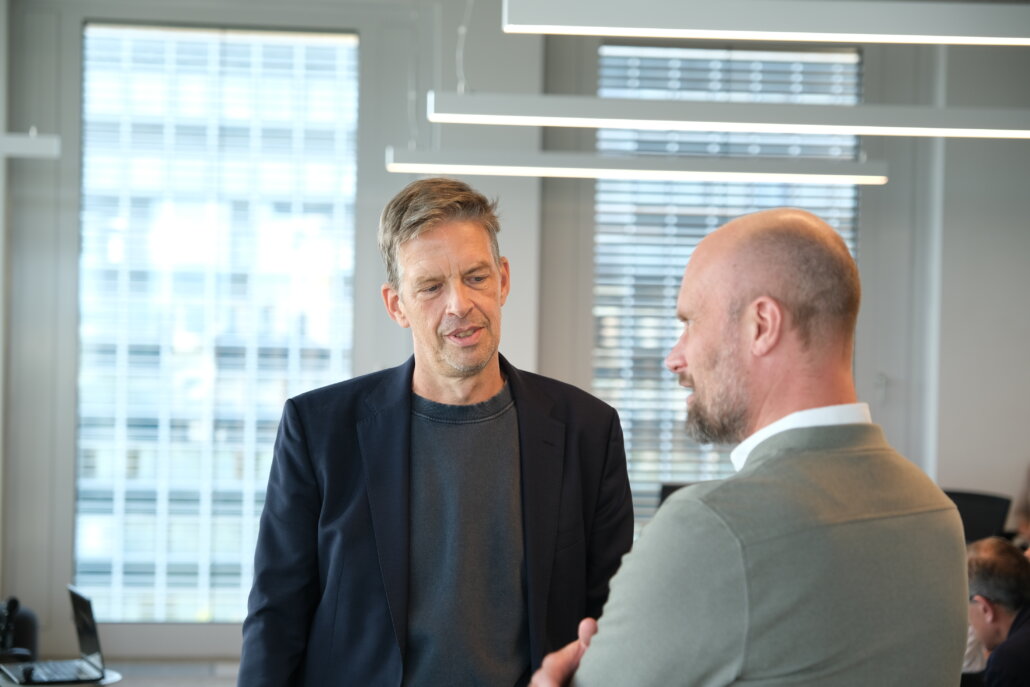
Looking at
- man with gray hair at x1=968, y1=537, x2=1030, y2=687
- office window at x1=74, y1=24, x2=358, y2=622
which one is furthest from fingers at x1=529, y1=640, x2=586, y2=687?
office window at x1=74, y1=24, x2=358, y2=622

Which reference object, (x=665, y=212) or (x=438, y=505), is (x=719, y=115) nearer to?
(x=438, y=505)

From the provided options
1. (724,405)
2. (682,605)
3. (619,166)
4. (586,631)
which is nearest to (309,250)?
(619,166)

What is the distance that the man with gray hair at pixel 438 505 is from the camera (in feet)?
6.77

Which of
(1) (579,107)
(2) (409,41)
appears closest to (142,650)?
(2) (409,41)

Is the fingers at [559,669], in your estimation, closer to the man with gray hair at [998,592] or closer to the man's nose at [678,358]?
the man's nose at [678,358]

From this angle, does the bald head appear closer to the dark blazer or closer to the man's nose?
the man's nose

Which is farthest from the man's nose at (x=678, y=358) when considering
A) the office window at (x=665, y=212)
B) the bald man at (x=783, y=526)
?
the office window at (x=665, y=212)

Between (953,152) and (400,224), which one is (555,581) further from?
(953,152)

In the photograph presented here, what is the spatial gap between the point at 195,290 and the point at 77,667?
215cm

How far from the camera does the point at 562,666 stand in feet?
4.90

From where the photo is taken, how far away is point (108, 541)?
5922mm

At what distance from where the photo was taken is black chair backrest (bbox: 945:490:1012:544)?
543cm

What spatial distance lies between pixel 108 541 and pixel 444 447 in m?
4.26

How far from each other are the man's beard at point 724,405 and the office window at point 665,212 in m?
4.72
